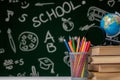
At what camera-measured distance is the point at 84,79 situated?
3.75 ft

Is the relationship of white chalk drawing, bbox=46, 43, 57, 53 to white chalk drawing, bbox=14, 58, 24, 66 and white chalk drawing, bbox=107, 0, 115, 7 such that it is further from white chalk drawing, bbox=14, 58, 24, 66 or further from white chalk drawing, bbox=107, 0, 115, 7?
white chalk drawing, bbox=107, 0, 115, 7

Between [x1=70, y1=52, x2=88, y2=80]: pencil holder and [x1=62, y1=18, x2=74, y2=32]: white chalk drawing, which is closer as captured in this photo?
[x1=70, y1=52, x2=88, y2=80]: pencil holder

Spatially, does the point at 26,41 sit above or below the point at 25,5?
below

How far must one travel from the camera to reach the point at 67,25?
1575mm

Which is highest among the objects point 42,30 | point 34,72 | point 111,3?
point 111,3

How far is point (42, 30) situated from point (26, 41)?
111mm

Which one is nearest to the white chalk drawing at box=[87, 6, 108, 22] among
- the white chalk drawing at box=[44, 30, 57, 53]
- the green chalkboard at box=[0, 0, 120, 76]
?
the green chalkboard at box=[0, 0, 120, 76]

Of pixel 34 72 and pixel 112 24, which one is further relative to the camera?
pixel 34 72

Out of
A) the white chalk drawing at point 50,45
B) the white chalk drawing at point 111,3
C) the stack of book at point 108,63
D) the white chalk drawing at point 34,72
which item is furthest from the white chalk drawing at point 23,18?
Answer: the stack of book at point 108,63

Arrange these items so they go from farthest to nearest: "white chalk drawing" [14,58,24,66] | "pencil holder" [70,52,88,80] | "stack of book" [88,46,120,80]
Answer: "white chalk drawing" [14,58,24,66]
"pencil holder" [70,52,88,80]
"stack of book" [88,46,120,80]

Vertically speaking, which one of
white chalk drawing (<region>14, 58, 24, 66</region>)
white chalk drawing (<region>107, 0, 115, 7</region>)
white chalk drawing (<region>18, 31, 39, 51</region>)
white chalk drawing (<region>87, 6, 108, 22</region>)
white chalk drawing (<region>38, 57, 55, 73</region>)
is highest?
white chalk drawing (<region>107, 0, 115, 7</region>)

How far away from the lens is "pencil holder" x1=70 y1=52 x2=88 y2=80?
44.9 inches

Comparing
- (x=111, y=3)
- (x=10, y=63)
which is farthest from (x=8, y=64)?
(x=111, y=3)

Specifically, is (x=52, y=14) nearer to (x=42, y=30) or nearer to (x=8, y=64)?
(x=42, y=30)
